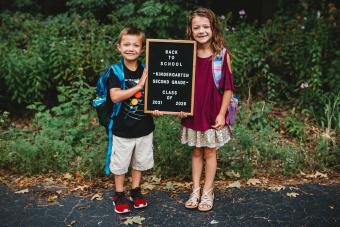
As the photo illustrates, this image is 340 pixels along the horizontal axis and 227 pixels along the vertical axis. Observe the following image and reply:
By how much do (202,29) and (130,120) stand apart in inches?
43.7

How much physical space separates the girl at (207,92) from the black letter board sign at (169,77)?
0.09 metres

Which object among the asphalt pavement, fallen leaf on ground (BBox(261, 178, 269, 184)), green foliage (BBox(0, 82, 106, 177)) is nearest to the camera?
the asphalt pavement

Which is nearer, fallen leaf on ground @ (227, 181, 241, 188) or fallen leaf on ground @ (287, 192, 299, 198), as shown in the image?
fallen leaf on ground @ (287, 192, 299, 198)

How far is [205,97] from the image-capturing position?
169 inches

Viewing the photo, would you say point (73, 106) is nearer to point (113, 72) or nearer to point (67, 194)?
point (67, 194)

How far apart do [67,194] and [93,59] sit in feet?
9.26

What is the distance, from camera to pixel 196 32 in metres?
4.16

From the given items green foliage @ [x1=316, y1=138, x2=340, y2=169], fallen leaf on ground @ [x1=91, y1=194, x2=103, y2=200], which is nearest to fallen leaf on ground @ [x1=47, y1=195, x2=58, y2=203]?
fallen leaf on ground @ [x1=91, y1=194, x2=103, y2=200]

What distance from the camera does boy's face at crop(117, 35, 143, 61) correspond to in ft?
13.4

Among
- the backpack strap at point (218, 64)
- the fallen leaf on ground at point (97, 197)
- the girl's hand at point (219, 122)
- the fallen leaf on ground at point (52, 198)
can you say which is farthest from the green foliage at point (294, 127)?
the fallen leaf on ground at point (52, 198)

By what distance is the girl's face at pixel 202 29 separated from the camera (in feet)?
13.5

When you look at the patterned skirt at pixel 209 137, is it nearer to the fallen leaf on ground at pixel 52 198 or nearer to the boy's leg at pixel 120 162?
the boy's leg at pixel 120 162

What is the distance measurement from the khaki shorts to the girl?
41 centimetres

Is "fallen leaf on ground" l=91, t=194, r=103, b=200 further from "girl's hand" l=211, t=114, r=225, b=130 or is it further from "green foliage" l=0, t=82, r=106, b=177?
"girl's hand" l=211, t=114, r=225, b=130
